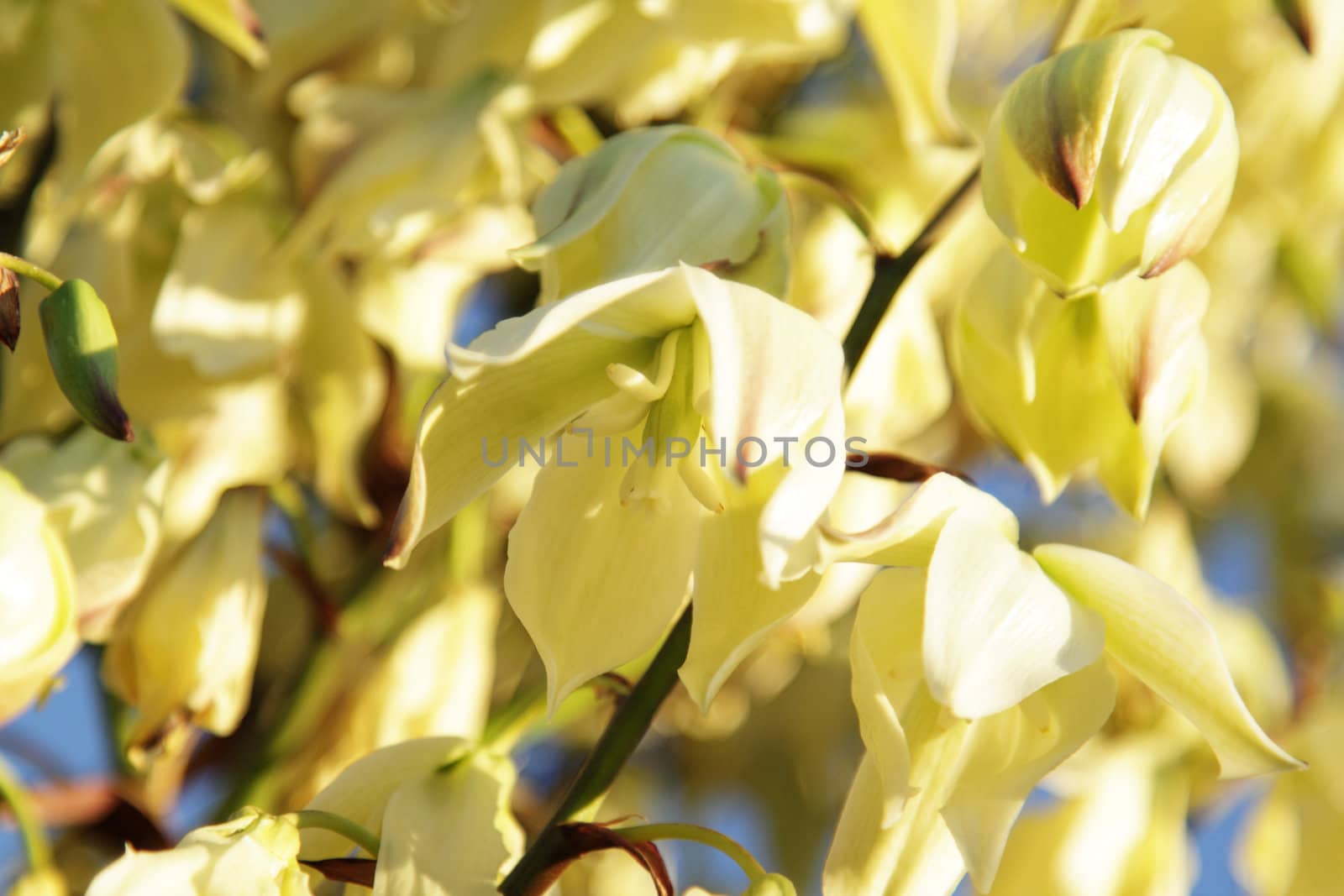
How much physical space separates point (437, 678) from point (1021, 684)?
368 millimetres

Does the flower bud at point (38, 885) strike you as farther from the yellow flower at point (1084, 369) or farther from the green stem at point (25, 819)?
the yellow flower at point (1084, 369)

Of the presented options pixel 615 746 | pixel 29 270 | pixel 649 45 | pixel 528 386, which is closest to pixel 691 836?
pixel 615 746

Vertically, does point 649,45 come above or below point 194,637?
above

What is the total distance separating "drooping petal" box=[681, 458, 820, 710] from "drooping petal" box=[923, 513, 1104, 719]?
40mm

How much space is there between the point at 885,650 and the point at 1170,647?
0.25ft

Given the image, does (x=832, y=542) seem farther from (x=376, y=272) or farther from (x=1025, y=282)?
(x=376, y=272)

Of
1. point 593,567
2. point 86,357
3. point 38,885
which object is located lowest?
point 38,885

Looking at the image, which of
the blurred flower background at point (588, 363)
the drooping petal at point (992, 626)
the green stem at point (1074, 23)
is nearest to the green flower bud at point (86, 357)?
the blurred flower background at point (588, 363)

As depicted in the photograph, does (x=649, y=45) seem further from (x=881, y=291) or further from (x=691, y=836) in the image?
(x=691, y=836)

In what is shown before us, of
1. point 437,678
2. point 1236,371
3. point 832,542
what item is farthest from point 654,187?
point 1236,371

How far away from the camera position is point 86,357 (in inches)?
16.0

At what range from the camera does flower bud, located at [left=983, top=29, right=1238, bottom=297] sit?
45cm

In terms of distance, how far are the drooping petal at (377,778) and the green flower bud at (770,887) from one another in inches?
5.0

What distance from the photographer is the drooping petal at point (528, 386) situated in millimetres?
414
